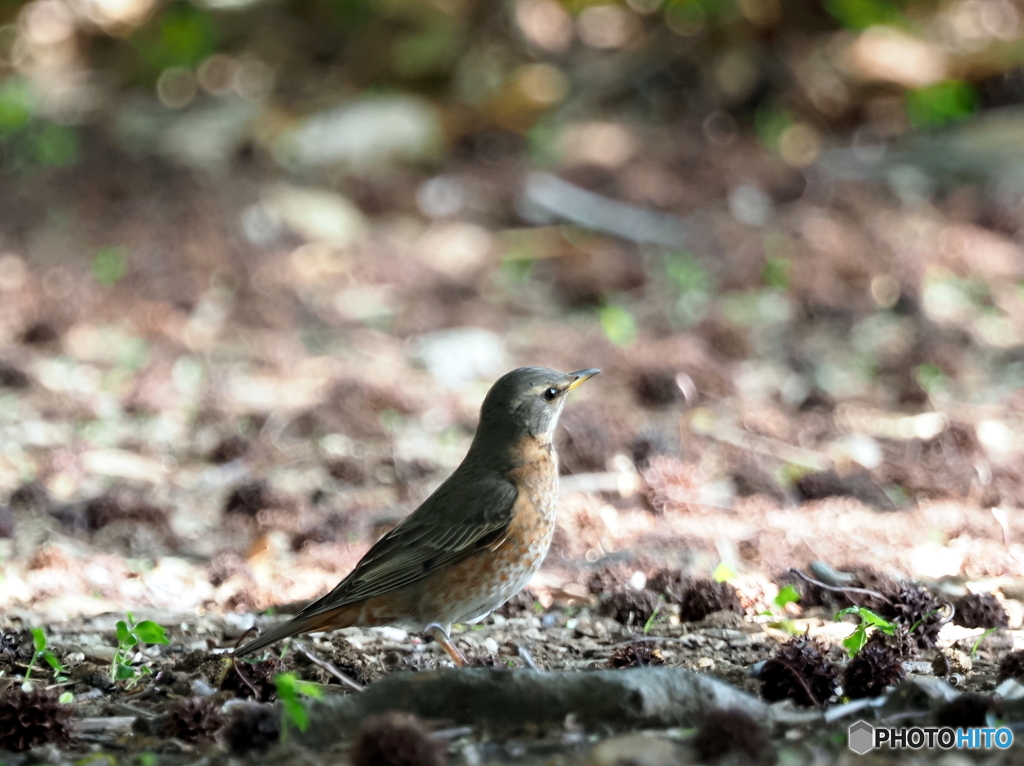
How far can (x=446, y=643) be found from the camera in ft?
14.9

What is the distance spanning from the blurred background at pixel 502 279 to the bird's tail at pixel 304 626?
2.53 feet

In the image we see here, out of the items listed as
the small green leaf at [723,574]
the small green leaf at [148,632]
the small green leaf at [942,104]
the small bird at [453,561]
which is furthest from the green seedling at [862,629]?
the small green leaf at [942,104]

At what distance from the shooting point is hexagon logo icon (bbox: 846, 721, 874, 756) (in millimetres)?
3250

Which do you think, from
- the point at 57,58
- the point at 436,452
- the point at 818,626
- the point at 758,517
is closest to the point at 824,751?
the point at 818,626

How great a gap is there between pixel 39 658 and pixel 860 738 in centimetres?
292

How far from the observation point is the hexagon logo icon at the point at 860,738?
325 centimetres

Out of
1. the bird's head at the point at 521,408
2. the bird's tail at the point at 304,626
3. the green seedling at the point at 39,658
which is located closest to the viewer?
Result: the green seedling at the point at 39,658

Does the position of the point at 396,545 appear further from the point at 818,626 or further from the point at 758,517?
the point at 758,517

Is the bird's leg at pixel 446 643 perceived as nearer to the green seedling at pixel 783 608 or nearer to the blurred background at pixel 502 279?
the blurred background at pixel 502 279

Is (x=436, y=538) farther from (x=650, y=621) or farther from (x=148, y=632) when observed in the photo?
(x=148, y=632)

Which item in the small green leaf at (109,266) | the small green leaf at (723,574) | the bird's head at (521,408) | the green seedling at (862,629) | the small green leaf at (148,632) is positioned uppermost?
the small green leaf at (109,266)

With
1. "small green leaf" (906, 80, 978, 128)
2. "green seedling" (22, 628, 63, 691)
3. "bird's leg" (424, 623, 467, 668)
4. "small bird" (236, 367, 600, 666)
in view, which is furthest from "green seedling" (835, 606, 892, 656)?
"small green leaf" (906, 80, 978, 128)

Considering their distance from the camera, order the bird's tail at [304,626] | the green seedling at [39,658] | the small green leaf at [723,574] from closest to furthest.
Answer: the green seedling at [39,658]
the bird's tail at [304,626]
the small green leaf at [723,574]

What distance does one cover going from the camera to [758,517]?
6.14m
